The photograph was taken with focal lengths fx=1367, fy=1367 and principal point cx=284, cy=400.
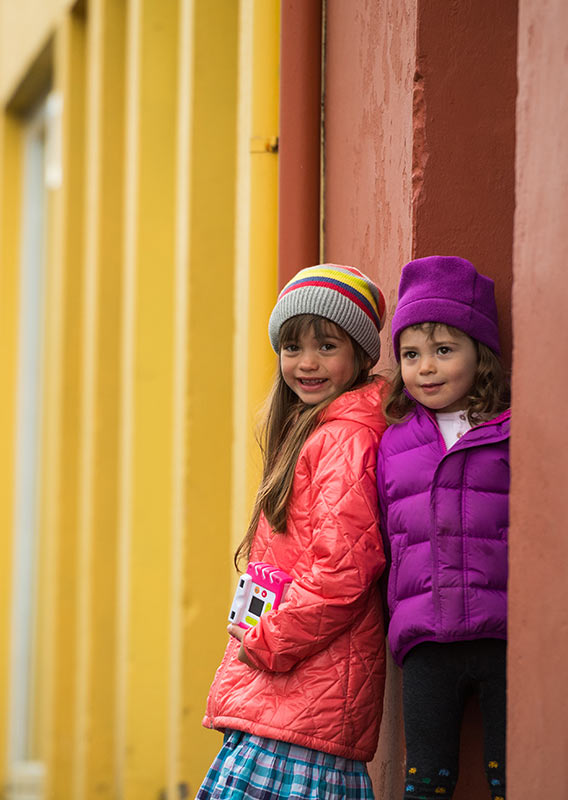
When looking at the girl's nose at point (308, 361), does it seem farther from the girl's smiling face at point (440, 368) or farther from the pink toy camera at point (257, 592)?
the pink toy camera at point (257, 592)

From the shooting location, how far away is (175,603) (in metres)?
5.04

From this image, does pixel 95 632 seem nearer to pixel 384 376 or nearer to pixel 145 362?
pixel 145 362

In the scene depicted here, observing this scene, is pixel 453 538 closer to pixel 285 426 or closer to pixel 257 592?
pixel 257 592

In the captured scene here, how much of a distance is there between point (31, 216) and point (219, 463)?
4.20 m

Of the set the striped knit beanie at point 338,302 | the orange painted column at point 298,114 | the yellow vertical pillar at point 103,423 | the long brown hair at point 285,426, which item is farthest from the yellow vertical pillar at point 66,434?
the striped knit beanie at point 338,302

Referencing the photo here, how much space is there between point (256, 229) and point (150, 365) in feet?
5.25

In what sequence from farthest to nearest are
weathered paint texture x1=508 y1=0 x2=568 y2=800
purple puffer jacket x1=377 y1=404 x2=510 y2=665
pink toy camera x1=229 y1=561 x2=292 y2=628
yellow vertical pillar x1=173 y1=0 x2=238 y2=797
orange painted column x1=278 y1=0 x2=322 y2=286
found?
1. yellow vertical pillar x1=173 y1=0 x2=238 y2=797
2. orange painted column x1=278 y1=0 x2=322 y2=286
3. pink toy camera x1=229 y1=561 x2=292 y2=628
4. purple puffer jacket x1=377 y1=404 x2=510 y2=665
5. weathered paint texture x1=508 y1=0 x2=568 y2=800

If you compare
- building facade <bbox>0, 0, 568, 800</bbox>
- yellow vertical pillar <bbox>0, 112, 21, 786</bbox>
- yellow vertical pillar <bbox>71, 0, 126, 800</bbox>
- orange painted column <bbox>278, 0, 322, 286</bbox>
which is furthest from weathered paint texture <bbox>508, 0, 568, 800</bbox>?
yellow vertical pillar <bbox>0, 112, 21, 786</bbox>

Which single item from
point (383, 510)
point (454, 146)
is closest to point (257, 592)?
point (383, 510)

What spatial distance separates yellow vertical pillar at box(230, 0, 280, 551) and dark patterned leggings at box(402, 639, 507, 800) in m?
1.51

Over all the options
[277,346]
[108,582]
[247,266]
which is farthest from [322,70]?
[108,582]

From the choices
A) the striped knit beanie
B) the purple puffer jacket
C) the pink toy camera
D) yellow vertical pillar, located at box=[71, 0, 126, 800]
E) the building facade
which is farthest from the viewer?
yellow vertical pillar, located at box=[71, 0, 126, 800]

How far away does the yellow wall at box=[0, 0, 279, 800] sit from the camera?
14.9ft

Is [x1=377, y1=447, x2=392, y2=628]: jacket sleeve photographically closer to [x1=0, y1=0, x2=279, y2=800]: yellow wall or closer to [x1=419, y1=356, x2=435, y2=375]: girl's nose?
[x1=419, y1=356, x2=435, y2=375]: girl's nose
